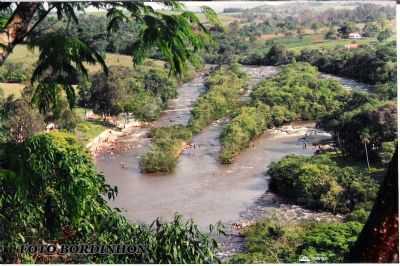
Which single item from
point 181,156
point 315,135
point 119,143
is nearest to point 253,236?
point 181,156

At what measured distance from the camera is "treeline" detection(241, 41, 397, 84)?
550 centimetres

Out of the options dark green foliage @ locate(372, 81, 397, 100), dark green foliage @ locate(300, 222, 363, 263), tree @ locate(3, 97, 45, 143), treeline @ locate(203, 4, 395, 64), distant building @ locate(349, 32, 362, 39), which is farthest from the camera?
dark green foliage @ locate(372, 81, 397, 100)

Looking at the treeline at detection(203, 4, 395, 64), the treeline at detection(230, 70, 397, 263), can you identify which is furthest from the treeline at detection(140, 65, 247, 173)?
the treeline at detection(230, 70, 397, 263)

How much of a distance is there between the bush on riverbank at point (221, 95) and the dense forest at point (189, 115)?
0.02 m

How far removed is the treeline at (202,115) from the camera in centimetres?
439

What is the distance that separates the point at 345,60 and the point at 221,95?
158cm

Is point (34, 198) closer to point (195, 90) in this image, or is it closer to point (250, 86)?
point (195, 90)

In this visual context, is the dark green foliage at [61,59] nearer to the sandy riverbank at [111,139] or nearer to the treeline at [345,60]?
the sandy riverbank at [111,139]

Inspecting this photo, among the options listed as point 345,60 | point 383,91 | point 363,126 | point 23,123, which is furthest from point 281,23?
point 363,126

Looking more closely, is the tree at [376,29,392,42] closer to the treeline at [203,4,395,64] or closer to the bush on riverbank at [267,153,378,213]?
the treeline at [203,4,395,64]

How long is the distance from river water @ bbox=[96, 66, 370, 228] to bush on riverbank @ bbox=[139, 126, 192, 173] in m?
0.08

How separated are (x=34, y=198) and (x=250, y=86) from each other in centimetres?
436

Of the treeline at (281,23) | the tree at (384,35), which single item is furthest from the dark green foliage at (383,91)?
the tree at (384,35)

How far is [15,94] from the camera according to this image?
12.6 feet
